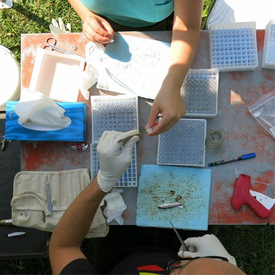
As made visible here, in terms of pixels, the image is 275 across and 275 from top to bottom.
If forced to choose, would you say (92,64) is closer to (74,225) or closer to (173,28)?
(173,28)

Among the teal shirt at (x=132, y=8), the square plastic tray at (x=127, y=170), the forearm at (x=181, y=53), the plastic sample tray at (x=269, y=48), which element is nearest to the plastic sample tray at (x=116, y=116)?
the square plastic tray at (x=127, y=170)

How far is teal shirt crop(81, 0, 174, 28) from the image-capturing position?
3.57 feet

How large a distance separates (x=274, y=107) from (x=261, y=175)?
0.33 m

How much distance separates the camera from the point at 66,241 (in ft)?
3.33

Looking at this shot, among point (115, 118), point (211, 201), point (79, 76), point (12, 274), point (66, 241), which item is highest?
point (79, 76)

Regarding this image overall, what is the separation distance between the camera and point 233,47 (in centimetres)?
121

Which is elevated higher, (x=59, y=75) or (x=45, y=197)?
(x=59, y=75)

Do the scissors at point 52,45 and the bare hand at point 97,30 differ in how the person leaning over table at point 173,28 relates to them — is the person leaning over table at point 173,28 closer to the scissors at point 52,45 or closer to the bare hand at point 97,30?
the bare hand at point 97,30

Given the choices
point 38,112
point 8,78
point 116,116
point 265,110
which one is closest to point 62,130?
point 38,112

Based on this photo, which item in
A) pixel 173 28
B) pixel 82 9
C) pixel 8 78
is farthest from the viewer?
pixel 8 78

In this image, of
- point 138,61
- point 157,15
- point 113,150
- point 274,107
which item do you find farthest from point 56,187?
point 274,107

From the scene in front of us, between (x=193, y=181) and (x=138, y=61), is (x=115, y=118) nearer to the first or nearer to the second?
(x=138, y=61)

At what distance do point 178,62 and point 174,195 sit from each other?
0.58 meters

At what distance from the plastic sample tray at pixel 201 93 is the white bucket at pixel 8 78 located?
3.01 ft
